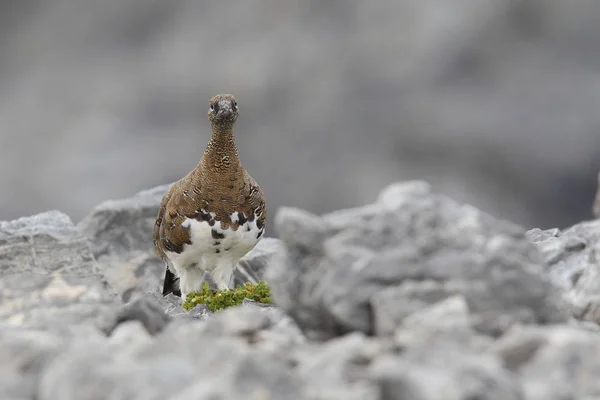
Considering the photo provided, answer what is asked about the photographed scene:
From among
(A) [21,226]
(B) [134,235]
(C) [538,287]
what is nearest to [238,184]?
(A) [21,226]

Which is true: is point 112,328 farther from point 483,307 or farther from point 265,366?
point 483,307

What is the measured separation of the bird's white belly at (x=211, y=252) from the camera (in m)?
10.2

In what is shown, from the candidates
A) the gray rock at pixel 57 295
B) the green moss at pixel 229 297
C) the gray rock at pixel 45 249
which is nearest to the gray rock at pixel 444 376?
the gray rock at pixel 57 295

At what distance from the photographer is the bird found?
32.9 ft

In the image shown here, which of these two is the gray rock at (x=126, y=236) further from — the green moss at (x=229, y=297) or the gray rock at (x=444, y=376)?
the gray rock at (x=444, y=376)

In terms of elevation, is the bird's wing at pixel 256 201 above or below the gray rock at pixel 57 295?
above

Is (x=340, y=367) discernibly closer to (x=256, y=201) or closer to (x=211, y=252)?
(x=256, y=201)

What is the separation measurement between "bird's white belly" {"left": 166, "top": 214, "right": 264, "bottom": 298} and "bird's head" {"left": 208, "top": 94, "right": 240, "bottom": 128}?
3.51ft

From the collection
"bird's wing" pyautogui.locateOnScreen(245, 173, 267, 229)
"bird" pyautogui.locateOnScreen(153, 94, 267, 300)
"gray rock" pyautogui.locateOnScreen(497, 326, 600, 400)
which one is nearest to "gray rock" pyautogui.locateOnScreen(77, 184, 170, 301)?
"bird" pyautogui.locateOnScreen(153, 94, 267, 300)

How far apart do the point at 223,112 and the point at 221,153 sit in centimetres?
45

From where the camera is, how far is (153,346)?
432cm

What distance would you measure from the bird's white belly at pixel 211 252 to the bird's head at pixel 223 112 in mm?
1071

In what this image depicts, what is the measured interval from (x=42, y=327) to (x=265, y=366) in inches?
75.2

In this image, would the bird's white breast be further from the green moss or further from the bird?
the green moss
